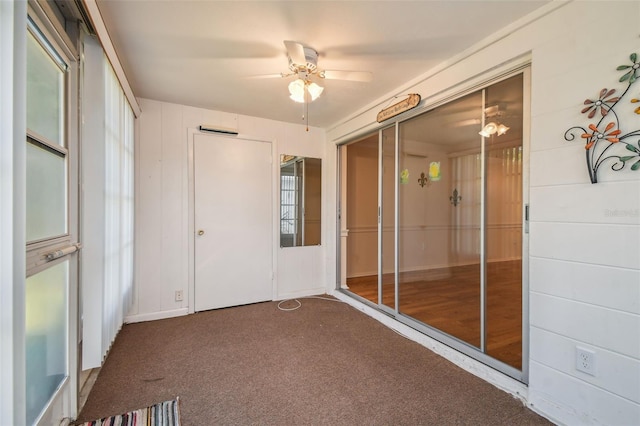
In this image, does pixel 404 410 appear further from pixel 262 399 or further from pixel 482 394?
pixel 262 399

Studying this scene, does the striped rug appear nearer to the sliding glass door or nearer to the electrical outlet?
the sliding glass door

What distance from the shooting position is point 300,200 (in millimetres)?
3824

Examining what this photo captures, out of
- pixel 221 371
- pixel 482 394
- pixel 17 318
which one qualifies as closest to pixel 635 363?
pixel 482 394

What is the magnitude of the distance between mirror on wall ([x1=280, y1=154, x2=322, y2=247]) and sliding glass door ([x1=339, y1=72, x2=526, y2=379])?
881mm

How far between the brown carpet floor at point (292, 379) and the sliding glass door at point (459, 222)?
38 centimetres

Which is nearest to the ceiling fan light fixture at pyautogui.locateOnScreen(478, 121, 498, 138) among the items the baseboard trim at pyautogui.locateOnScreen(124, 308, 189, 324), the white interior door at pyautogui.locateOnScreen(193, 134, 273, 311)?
the white interior door at pyautogui.locateOnScreen(193, 134, 273, 311)

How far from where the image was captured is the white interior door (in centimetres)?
326

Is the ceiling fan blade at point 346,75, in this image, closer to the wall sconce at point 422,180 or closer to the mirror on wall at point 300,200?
the wall sconce at point 422,180

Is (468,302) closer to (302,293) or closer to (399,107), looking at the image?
(399,107)

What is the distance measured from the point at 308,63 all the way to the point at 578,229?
2.00 meters

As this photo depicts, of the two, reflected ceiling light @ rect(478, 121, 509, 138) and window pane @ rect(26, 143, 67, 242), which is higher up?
reflected ceiling light @ rect(478, 121, 509, 138)

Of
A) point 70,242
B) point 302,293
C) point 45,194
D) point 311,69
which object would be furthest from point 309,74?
point 302,293

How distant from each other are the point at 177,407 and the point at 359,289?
267 cm

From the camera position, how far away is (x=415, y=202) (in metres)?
2.90
